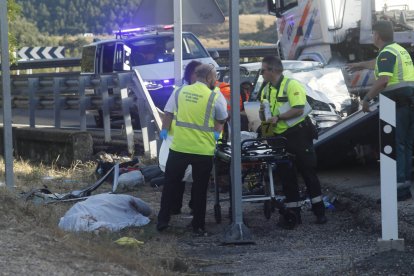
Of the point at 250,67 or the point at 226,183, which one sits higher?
the point at 250,67

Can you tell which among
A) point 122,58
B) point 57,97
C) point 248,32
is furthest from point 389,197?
point 248,32

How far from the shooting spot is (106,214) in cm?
939

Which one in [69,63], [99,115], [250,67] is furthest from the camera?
[69,63]

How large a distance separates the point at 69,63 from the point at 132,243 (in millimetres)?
30807

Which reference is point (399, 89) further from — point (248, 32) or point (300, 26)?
point (248, 32)

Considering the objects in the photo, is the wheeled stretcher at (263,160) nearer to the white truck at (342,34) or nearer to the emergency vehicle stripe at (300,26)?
the white truck at (342,34)

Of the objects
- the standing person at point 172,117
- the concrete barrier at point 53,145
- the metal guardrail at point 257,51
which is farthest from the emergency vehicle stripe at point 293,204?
the metal guardrail at point 257,51

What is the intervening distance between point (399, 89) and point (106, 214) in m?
3.27

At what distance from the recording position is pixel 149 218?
10016 millimetres

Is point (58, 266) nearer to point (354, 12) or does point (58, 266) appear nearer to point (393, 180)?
point (393, 180)

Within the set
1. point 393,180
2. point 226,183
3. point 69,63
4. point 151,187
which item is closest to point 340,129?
point 226,183

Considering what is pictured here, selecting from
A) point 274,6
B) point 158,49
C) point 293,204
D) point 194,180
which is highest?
point 274,6

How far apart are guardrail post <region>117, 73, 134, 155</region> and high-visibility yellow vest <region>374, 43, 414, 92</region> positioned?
20.3 ft

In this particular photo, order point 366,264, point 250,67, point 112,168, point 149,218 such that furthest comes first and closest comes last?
point 250,67 → point 112,168 → point 149,218 → point 366,264
